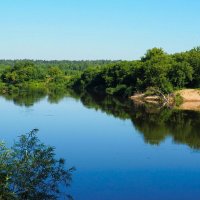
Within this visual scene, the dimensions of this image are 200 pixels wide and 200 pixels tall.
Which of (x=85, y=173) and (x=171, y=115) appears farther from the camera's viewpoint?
(x=171, y=115)

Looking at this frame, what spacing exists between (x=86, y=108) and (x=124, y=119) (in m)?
14.3

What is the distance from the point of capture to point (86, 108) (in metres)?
63.2

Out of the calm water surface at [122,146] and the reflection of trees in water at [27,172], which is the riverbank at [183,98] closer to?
the calm water surface at [122,146]

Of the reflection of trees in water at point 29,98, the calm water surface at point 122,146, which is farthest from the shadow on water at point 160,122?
the reflection of trees in water at point 29,98

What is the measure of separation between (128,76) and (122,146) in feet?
169

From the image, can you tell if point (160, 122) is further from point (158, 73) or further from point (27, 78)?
point (27, 78)

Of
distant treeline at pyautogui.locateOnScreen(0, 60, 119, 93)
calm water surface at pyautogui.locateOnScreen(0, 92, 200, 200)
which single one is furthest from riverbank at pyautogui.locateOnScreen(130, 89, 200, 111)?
distant treeline at pyautogui.locateOnScreen(0, 60, 119, 93)

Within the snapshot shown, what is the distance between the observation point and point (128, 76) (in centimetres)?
8456

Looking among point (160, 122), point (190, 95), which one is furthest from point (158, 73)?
point (160, 122)

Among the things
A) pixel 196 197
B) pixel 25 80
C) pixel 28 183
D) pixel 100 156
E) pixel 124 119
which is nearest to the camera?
pixel 28 183

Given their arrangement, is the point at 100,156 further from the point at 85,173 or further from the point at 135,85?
the point at 135,85

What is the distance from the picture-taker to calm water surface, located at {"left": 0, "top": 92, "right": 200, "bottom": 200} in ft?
75.2

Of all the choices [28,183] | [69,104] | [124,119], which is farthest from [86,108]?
[28,183]

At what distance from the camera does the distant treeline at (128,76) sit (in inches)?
2758
